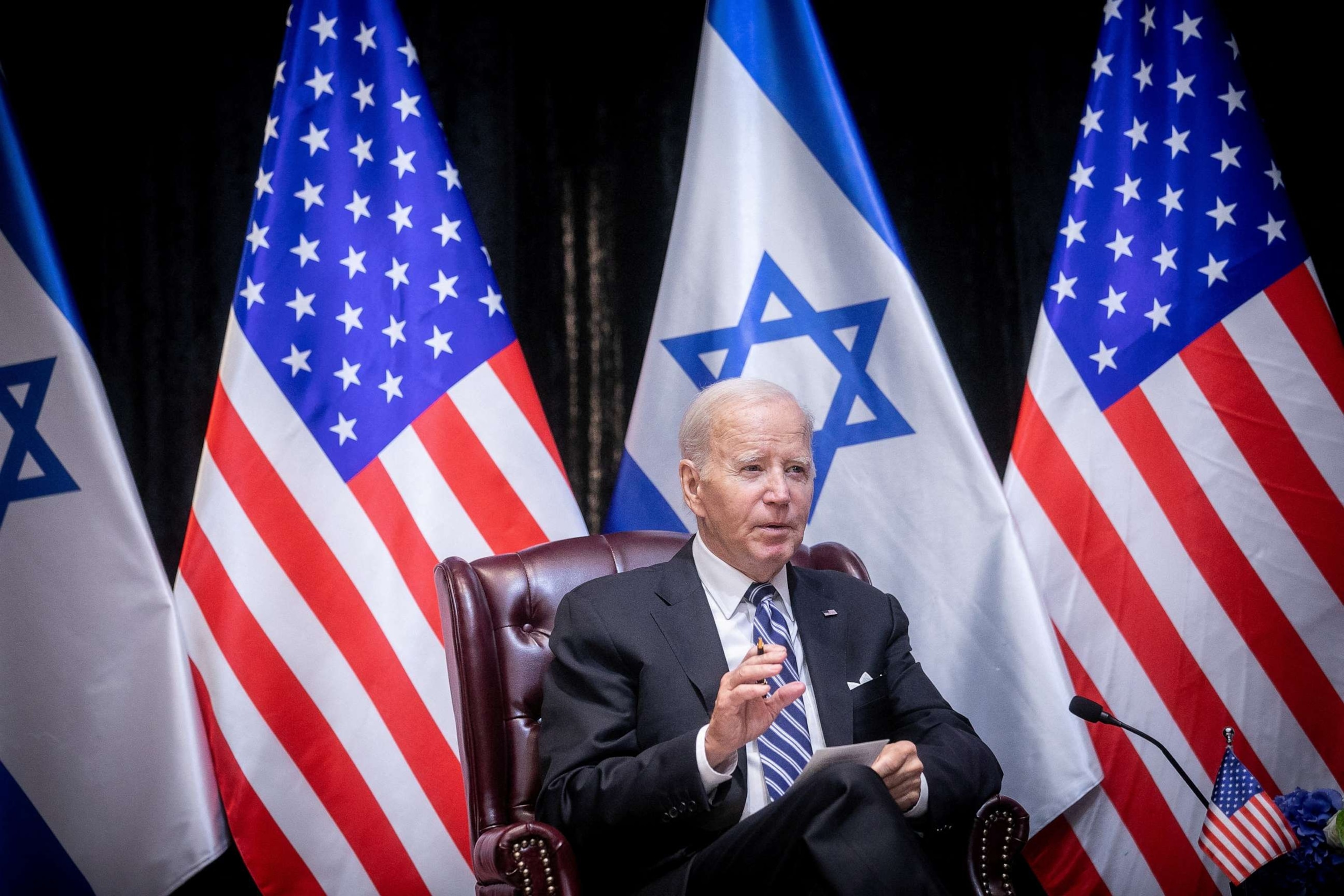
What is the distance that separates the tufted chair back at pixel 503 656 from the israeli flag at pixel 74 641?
0.92 m

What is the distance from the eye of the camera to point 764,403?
7.53ft

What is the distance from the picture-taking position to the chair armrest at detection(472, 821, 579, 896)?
6.27 feet

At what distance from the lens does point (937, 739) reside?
2.17 meters

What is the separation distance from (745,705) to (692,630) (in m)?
0.36

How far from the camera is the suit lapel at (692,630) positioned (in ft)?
6.90

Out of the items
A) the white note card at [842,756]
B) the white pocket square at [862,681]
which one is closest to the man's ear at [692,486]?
the white pocket square at [862,681]

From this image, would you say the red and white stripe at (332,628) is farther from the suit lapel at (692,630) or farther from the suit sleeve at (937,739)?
the suit sleeve at (937,739)

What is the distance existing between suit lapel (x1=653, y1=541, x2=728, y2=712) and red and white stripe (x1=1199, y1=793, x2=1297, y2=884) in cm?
100

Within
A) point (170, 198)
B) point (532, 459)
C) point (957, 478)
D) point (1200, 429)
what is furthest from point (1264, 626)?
point (170, 198)

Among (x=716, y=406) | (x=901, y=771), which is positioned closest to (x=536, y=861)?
(x=901, y=771)

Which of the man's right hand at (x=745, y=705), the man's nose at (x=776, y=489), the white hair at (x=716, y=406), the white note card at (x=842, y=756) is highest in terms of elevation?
the white hair at (x=716, y=406)

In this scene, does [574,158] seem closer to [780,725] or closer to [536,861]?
[780,725]

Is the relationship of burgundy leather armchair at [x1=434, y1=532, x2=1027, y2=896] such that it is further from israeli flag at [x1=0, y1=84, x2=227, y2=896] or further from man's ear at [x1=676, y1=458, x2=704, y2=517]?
israeli flag at [x1=0, y1=84, x2=227, y2=896]

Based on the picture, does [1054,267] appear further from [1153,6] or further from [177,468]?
[177,468]
